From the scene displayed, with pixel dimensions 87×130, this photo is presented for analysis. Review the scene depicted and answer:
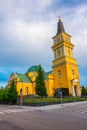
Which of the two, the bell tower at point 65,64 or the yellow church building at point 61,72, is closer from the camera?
the bell tower at point 65,64

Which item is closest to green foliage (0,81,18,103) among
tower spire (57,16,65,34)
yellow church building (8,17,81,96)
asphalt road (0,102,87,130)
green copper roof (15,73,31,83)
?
yellow church building (8,17,81,96)

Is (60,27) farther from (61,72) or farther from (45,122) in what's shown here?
(45,122)

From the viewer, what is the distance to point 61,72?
50.2 meters

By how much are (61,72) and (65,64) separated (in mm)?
3058

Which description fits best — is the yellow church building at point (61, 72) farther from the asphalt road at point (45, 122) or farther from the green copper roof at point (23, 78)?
the asphalt road at point (45, 122)

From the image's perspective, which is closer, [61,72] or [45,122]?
[45,122]

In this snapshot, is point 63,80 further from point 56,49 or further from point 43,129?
point 43,129

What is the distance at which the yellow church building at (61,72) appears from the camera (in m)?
48.3

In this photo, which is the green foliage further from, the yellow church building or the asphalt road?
the asphalt road

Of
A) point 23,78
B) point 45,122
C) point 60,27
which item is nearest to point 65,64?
point 60,27

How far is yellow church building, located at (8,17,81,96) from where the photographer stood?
48312 mm

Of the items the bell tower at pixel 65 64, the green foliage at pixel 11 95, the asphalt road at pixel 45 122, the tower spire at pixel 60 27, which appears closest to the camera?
the asphalt road at pixel 45 122

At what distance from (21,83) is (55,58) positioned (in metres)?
14.9

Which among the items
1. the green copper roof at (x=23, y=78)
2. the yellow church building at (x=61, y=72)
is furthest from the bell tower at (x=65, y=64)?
the green copper roof at (x=23, y=78)
